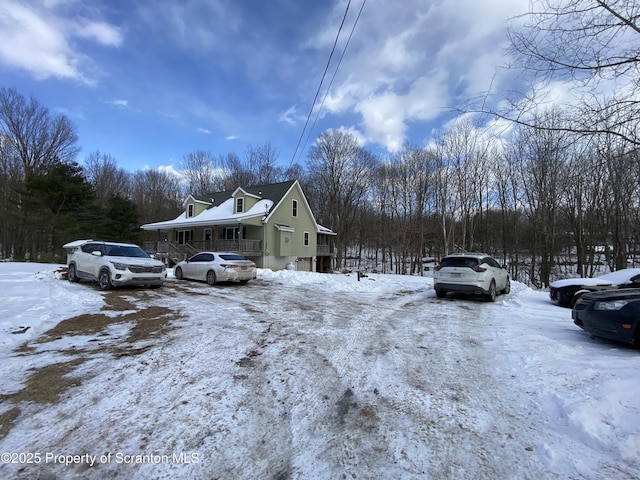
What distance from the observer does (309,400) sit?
351 cm

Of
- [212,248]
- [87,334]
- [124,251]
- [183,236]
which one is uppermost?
[183,236]

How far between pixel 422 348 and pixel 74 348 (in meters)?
5.52

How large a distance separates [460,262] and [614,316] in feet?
19.2

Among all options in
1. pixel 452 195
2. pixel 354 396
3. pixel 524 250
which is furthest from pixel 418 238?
pixel 354 396

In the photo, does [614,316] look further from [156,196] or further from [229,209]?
[156,196]

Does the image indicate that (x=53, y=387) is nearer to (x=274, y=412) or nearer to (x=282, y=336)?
(x=274, y=412)

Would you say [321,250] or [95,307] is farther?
[321,250]

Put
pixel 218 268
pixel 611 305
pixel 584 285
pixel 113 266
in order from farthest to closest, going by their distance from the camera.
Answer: pixel 218 268
pixel 113 266
pixel 584 285
pixel 611 305

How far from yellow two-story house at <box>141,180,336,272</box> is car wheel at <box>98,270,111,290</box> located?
14.0 m

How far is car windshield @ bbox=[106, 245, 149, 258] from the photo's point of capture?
1184 cm

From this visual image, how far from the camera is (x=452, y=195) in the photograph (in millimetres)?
34344

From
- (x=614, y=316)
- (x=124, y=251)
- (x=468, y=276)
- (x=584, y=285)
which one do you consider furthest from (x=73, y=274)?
(x=584, y=285)

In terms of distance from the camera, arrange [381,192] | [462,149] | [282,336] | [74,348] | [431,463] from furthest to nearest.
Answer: [381,192], [462,149], [282,336], [74,348], [431,463]

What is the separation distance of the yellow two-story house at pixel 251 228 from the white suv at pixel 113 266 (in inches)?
496
